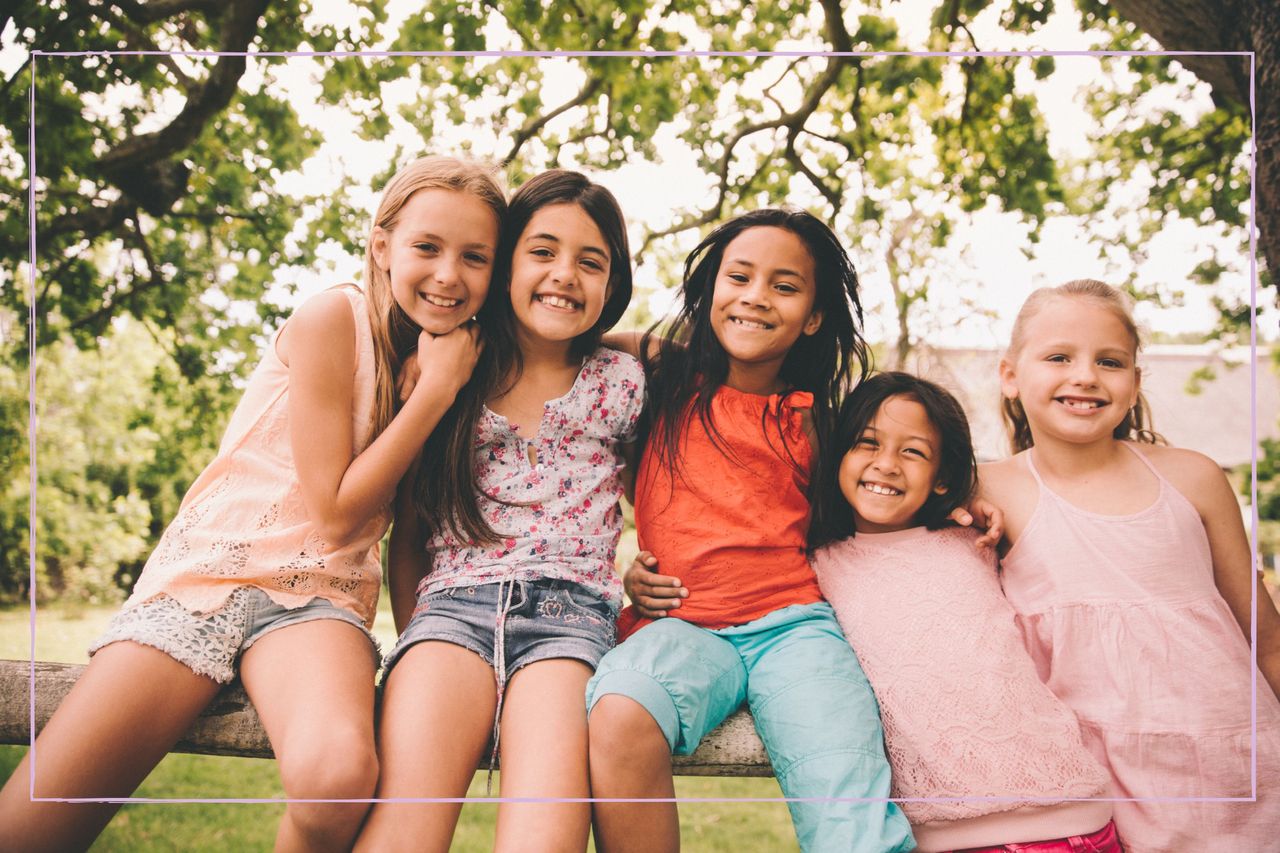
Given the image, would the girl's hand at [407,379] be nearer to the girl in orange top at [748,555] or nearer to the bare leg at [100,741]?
the girl in orange top at [748,555]

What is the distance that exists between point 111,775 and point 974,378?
20.6ft

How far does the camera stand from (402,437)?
1991mm

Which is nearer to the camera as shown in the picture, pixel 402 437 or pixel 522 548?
pixel 402 437

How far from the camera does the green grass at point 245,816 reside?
14.2 ft

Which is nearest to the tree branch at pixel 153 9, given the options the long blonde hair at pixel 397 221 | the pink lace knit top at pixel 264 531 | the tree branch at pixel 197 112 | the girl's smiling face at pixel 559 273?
the tree branch at pixel 197 112

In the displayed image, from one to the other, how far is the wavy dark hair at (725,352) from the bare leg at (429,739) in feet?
2.45

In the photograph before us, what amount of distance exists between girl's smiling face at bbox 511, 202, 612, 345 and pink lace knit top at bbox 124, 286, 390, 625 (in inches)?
15.7

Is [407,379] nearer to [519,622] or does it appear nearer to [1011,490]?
[519,622]

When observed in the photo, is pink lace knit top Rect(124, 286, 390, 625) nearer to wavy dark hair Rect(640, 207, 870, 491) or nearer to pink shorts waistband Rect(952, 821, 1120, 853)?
wavy dark hair Rect(640, 207, 870, 491)

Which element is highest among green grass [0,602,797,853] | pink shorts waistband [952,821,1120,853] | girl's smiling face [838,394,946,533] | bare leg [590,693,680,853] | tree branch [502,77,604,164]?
tree branch [502,77,604,164]

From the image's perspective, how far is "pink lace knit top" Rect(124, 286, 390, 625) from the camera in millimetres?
1980

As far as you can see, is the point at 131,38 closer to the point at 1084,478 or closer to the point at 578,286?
the point at 578,286

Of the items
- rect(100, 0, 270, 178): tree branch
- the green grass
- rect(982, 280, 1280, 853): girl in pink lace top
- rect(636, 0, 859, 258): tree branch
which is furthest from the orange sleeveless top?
rect(100, 0, 270, 178): tree branch

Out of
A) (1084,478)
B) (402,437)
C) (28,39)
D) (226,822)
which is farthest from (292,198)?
(1084,478)
